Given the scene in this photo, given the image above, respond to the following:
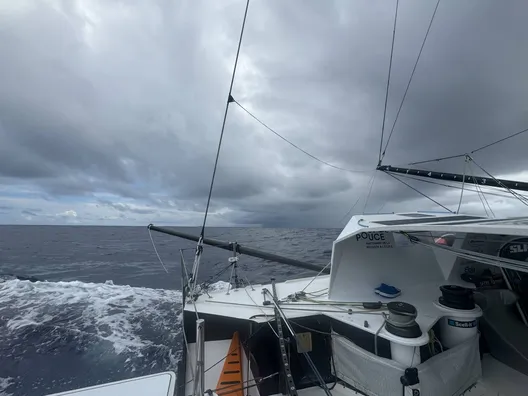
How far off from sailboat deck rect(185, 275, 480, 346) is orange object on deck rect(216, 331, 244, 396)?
0.53 meters

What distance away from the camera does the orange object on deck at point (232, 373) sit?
2986 millimetres

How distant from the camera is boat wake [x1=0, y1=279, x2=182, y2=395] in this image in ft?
16.1

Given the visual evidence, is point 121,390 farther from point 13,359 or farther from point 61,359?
point 13,359

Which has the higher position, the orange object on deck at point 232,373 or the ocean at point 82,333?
the orange object on deck at point 232,373

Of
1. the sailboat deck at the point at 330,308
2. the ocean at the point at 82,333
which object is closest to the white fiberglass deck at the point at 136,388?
the sailboat deck at the point at 330,308

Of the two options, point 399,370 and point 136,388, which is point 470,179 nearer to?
point 399,370

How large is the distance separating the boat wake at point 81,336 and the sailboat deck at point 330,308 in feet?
7.50

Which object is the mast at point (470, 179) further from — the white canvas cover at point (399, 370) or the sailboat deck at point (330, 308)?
the white canvas cover at point (399, 370)

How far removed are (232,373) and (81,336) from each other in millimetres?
5266

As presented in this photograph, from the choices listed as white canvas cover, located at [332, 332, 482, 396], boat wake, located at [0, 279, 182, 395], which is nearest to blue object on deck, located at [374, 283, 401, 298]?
white canvas cover, located at [332, 332, 482, 396]

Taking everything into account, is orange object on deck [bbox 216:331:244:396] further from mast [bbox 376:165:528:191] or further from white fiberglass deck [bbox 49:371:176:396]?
mast [bbox 376:165:528:191]

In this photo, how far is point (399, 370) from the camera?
2516 millimetres

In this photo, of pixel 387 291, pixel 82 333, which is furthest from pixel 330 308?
pixel 82 333

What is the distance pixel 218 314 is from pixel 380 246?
2.81 m
